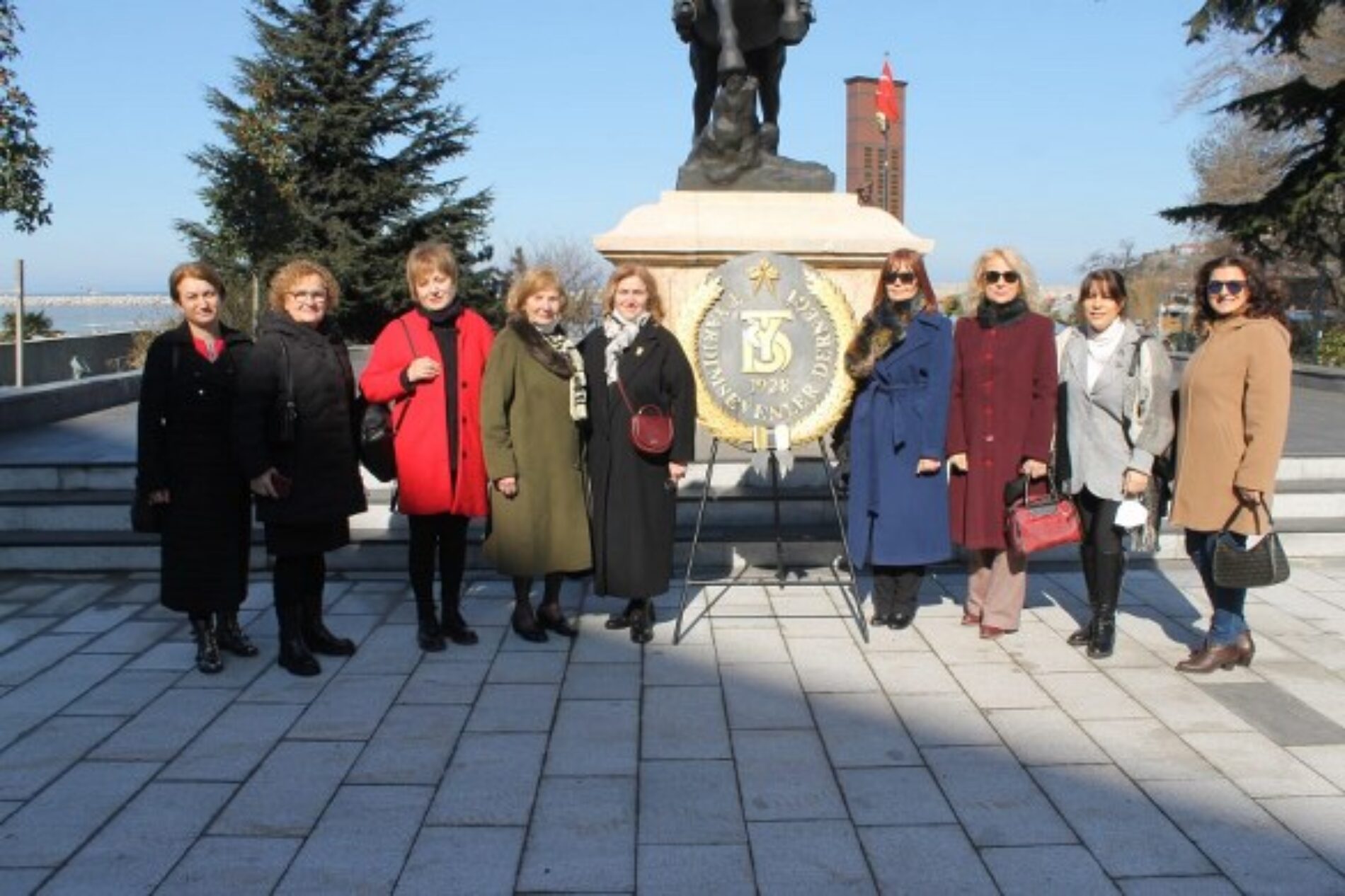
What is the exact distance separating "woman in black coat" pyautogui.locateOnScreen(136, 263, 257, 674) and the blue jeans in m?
3.90

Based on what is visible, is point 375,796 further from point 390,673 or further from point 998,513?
point 998,513

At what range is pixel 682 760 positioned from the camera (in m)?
3.76

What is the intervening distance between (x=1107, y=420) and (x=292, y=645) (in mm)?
3500

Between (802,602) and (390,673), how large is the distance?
2148 mm

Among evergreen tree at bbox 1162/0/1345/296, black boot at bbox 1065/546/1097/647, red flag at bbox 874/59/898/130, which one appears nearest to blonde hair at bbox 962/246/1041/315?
black boot at bbox 1065/546/1097/647

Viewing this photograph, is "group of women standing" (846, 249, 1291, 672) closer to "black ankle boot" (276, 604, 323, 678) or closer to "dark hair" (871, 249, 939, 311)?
"dark hair" (871, 249, 939, 311)

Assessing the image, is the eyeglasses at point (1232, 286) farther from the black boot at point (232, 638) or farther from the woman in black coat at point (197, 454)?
the black boot at point (232, 638)

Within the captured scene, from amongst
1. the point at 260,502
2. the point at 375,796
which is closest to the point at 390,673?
the point at 260,502

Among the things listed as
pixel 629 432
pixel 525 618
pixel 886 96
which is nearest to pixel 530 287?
pixel 629 432

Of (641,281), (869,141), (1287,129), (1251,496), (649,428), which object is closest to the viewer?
(1251,496)

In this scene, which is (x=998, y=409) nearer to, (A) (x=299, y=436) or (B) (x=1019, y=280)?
(B) (x=1019, y=280)

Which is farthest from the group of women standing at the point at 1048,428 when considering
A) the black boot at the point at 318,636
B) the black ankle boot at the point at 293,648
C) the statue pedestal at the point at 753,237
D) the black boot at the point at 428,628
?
the black ankle boot at the point at 293,648

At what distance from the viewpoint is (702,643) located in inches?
203

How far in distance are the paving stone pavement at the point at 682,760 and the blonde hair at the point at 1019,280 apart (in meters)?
1.54
